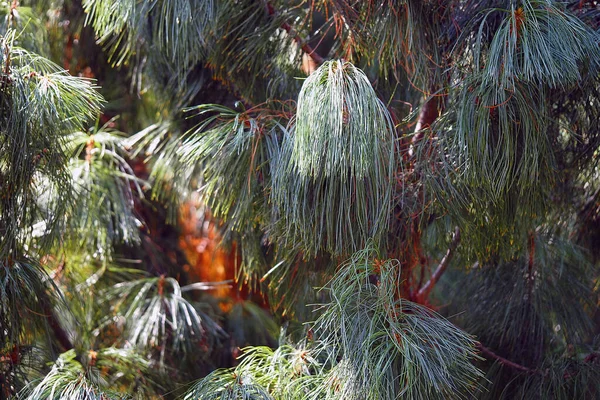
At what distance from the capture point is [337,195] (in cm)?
89

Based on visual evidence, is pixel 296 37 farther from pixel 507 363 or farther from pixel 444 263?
pixel 507 363

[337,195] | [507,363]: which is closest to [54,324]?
[337,195]

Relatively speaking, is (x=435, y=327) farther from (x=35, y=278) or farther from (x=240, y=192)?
(x=35, y=278)

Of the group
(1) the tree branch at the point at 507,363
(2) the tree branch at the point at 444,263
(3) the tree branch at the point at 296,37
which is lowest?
(1) the tree branch at the point at 507,363

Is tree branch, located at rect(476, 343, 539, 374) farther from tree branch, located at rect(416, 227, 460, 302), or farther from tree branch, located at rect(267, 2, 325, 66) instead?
tree branch, located at rect(267, 2, 325, 66)

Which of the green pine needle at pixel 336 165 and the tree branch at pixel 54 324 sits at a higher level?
the green pine needle at pixel 336 165

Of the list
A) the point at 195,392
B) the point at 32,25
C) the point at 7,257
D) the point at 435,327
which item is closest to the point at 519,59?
the point at 435,327

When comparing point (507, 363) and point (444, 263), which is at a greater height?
point (444, 263)

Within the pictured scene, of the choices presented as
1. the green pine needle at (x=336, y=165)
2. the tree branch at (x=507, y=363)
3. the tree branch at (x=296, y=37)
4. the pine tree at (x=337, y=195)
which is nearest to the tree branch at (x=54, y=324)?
the pine tree at (x=337, y=195)

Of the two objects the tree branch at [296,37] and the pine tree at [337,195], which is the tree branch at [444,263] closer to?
the pine tree at [337,195]

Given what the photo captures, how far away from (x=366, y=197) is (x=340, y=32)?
1.02ft

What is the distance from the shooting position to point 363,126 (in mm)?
847

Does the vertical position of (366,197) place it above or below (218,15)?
below

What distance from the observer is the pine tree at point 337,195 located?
86 cm
